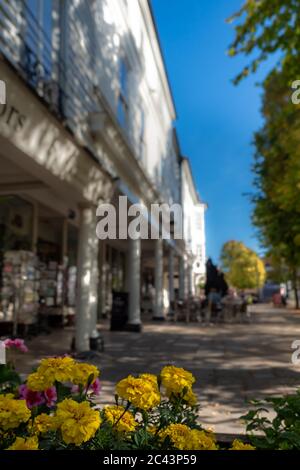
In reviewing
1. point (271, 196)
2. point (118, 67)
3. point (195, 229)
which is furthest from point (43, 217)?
point (195, 229)

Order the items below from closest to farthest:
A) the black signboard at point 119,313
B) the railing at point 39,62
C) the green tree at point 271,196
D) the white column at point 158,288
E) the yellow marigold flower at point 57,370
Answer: the yellow marigold flower at point 57,370 → the railing at point 39,62 → the black signboard at point 119,313 → the white column at point 158,288 → the green tree at point 271,196

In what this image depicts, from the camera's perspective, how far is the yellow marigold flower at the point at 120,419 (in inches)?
63.8

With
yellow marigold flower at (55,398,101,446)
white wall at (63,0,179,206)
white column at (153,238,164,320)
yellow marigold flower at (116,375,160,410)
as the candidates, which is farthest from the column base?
yellow marigold flower at (55,398,101,446)

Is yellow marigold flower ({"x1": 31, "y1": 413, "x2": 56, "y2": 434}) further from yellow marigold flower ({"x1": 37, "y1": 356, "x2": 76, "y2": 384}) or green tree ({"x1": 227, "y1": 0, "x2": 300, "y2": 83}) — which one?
green tree ({"x1": 227, "y1": 0, "x2": 300, "y2": 83})

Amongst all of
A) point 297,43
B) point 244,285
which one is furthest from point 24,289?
point 244,285

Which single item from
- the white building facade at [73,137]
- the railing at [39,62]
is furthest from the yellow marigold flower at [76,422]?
the railing at [39,62]

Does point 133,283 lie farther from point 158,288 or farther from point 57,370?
point 57,370

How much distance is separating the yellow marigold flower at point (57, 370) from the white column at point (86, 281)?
20.8 feet

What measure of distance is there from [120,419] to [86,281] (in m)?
6.61

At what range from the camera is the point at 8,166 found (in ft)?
23.7

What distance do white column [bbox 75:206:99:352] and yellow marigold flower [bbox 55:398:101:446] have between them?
662 centimetres

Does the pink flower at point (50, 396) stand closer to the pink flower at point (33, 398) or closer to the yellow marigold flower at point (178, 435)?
the pink flower at point (33, 398)

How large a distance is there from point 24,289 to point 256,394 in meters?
7.27

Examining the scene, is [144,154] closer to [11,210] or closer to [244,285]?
[11,210]
